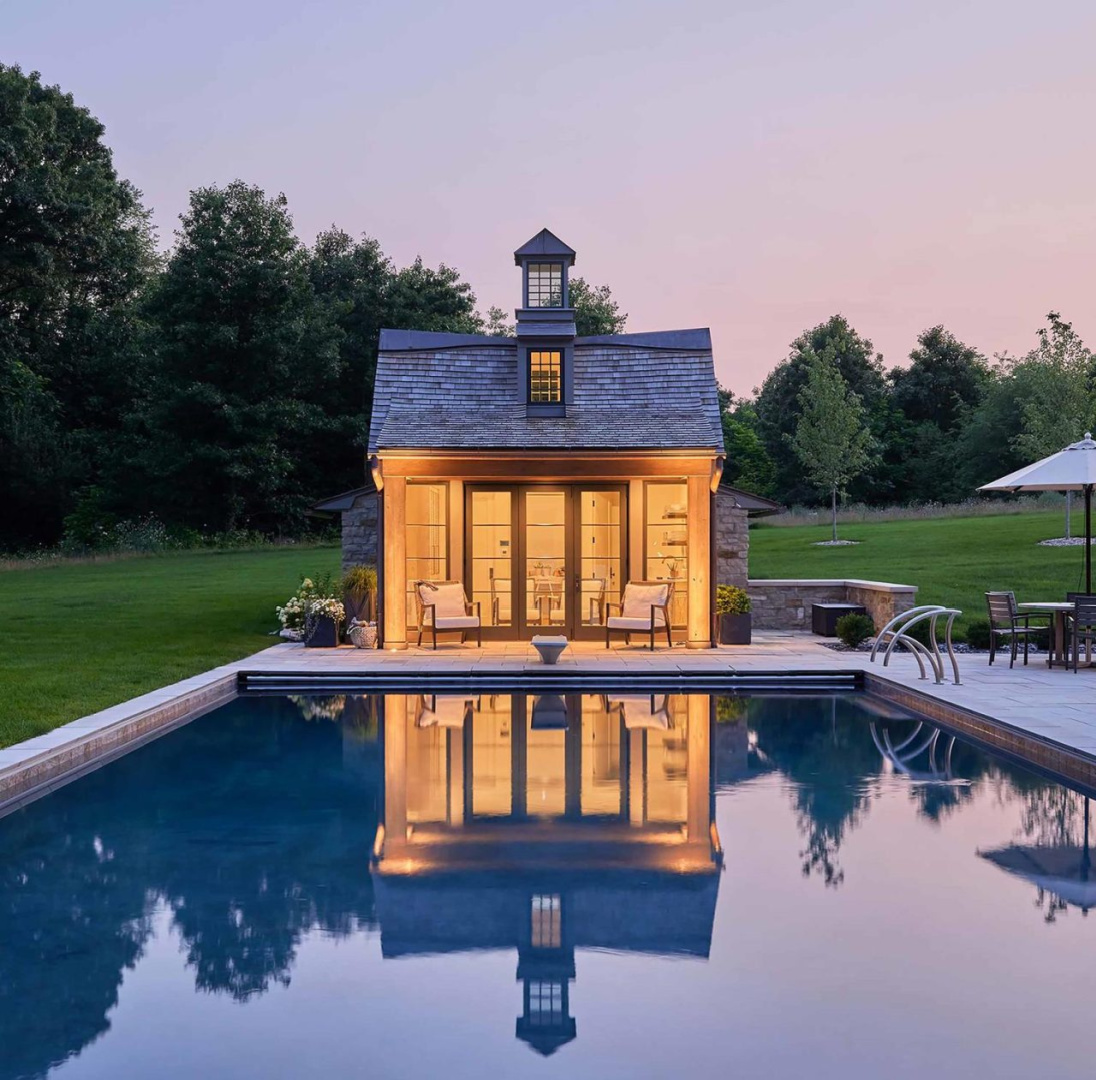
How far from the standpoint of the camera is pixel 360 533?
16594 millimetres

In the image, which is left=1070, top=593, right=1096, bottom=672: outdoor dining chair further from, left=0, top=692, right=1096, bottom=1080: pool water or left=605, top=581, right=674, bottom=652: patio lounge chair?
left=605, top=581, right=674, bottom=652: patio lounge chair

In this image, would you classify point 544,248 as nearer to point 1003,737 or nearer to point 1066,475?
point 1066,475

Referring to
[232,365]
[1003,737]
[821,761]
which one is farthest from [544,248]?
[232,365]

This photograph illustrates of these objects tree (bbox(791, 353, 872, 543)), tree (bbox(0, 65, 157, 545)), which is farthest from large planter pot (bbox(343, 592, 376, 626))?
tree (bbox(791, 353, 872, 543))

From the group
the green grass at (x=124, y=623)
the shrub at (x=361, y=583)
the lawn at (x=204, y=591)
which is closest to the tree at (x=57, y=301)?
the green grass at (x=124, y=623)

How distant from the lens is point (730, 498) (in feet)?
54.1

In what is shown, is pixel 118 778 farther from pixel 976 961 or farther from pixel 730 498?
pixel 730 498

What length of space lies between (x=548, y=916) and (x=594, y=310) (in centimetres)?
4298

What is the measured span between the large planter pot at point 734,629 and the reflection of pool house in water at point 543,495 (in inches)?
21.7

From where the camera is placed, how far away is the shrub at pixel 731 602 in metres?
15.3

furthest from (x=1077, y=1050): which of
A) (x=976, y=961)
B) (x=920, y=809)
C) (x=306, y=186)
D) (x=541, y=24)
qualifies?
(x=306, y=186)

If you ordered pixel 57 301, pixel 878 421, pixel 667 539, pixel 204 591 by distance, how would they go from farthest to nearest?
pixel 878 421 → pixel 57 301 → pixel 204 591 → pixel 667 539

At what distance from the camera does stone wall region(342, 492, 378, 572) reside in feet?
54.3

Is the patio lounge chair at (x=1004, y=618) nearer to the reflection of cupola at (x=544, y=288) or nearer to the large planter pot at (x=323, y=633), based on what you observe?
the reflection of cupola at (x=544, y=288)
